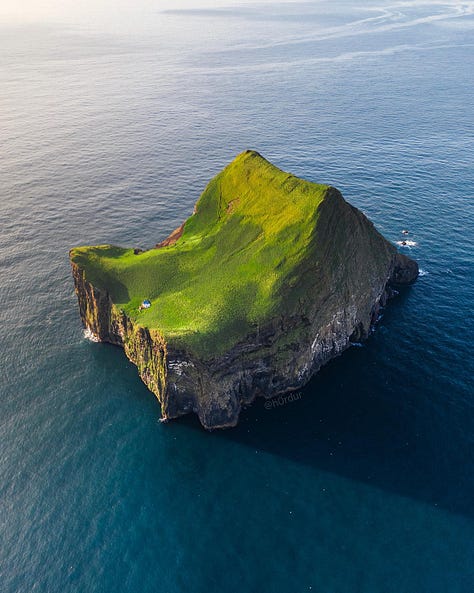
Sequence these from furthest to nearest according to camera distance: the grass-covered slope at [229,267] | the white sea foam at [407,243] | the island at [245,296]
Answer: the white sea foam at [407,243], the grass-covered slope at [229,267], the island at [245,296]

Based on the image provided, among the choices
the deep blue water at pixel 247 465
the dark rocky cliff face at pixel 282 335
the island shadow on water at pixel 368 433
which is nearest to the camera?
the deep blue water at pixel 247 465

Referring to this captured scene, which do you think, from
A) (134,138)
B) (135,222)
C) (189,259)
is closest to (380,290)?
(189,259)

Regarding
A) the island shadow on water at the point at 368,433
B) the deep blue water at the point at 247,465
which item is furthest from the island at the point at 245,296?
the deep blue water at the point at 247,465

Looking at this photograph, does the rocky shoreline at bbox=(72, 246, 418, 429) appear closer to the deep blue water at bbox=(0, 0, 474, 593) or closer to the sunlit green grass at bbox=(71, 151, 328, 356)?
the sunlit green grass at bbox=(71, 151, 328, 356)

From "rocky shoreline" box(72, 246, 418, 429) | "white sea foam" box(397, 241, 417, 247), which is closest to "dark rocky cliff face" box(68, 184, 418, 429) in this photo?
"rocky shoreline" box(72, 246, 418, 429)

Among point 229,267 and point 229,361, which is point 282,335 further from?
point 229,267

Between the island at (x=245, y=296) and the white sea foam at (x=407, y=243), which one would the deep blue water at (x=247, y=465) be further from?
the island at (x=245, y=296)

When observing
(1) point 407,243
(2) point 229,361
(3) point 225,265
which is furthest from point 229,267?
(1) point 407,243
